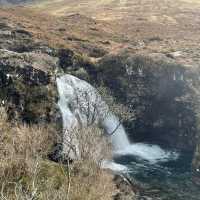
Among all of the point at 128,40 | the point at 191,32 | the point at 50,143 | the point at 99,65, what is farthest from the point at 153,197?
the point at 191,32

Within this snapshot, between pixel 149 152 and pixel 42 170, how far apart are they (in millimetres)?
40859

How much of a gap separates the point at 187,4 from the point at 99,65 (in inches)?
3462

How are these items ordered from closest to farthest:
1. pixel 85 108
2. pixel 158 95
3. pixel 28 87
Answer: pixel 28 87, pixel 85 108, pixel 158 95

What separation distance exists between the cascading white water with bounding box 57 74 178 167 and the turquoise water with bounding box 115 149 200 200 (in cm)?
275

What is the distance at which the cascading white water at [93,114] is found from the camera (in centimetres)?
9856

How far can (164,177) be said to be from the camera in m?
90.8

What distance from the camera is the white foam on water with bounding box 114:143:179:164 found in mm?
100400

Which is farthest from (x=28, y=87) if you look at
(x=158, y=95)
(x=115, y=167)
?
(x=158, y=95)

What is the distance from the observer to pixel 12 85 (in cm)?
9125

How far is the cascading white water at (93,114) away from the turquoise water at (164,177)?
108 inches

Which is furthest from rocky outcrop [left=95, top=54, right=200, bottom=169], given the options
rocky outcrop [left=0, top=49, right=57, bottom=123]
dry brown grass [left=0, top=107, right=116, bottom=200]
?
dry brown grass [left=0, top=107, right=116, bottom=200]

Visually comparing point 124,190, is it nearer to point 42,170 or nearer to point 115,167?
point 42,170

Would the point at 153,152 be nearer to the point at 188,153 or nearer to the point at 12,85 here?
the point at 188,153

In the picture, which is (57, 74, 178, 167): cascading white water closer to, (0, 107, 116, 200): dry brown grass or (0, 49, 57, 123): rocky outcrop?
(0, 49, 57, 123): rocky outcrop
